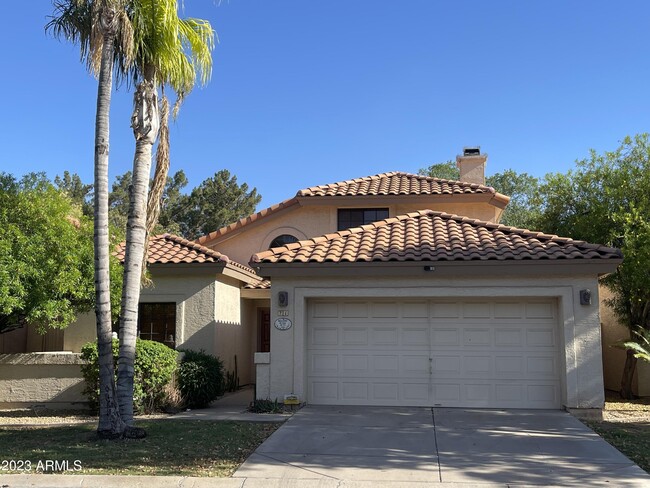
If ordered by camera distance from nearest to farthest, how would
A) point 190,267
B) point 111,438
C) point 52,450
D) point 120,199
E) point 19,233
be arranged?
1. point 52,450
2. point 111,438
3. point 19,233
4. point 190,267
5. point 120,199

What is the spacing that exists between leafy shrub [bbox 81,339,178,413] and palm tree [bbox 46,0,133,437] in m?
2.32

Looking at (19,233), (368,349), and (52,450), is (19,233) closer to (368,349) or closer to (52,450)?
(52,450)

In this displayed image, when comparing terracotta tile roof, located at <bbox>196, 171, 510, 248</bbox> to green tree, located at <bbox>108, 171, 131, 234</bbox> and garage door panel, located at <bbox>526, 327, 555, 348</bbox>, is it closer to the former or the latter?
garage door panel, located at <bbox>526, 327, 555, 348</bbox>

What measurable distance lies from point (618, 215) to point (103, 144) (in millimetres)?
12199

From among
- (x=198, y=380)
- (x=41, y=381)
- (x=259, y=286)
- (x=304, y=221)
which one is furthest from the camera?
(x=304, y=221)

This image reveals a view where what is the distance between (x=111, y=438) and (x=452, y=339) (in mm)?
6681

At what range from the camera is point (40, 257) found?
1191 centimetres

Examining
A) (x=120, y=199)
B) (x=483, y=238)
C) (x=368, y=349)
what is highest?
(x=120, y=199)

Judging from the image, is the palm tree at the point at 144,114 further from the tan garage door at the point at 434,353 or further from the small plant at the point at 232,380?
the small plant at the point at 232,380

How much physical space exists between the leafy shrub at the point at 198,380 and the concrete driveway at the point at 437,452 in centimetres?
234

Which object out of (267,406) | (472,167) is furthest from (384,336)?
A: (472,167)

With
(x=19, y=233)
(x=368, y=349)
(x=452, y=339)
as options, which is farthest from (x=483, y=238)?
(x=19, y=233)

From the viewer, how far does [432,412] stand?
11867 mm

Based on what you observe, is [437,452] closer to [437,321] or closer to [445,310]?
[437,321]
